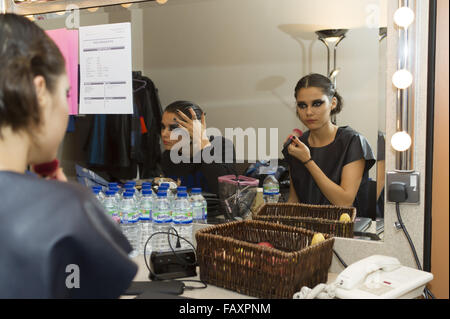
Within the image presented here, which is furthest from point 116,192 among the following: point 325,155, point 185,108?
point 325,155

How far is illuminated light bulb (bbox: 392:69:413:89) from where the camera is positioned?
1281mm

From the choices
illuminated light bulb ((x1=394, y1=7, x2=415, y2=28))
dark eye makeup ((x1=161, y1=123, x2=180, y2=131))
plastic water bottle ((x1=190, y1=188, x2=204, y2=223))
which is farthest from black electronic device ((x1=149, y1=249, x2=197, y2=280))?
illuminated light bulb ((x1=394, y1=7, x2=415, y2=28))

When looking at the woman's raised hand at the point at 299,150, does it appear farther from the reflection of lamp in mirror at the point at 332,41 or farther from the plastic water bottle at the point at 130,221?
the plastic water bottle at the point at 130,221

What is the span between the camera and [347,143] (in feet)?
4.71

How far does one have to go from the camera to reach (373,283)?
1.13 m

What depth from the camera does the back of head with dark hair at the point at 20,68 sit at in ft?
2.15

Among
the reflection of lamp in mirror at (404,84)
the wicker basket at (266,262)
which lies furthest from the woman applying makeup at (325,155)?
the wicker basket at (266,262)

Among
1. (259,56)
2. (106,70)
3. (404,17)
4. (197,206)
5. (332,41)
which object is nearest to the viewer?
(404,17)

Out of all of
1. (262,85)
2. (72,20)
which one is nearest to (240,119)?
(262,85)

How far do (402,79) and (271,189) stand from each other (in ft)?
1.85

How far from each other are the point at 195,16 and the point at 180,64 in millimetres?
185

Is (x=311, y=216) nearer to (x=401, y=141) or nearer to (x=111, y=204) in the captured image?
(x=401, y=141)

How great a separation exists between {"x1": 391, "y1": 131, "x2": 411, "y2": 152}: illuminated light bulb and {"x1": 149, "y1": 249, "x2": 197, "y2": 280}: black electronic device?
70 centimetres

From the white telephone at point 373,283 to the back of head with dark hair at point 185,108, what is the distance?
0.78m
